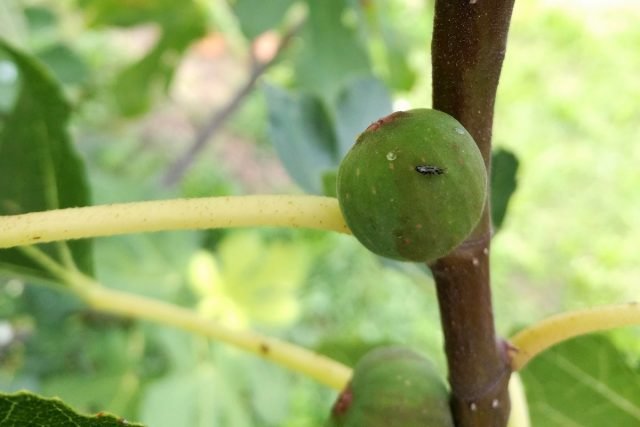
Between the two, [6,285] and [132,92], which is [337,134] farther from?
[132,92]

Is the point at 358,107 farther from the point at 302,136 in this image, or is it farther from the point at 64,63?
the point at 64,63

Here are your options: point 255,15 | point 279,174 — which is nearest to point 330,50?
point 255,15

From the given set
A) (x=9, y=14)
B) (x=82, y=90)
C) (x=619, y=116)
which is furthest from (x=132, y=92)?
(x=619, y=116)

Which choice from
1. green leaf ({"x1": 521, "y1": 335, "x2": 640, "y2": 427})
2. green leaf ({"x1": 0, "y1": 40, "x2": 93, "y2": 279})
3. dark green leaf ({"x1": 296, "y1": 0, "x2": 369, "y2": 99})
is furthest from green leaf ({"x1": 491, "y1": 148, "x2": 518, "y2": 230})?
dark green leaf ({"x1": 296, "y1": 0, "x2": 369, "y2": 99})

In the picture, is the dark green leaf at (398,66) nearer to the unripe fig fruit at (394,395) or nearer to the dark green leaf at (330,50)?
the dark green leaf at (330,50)

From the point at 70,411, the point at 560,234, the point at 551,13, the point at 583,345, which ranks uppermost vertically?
the point at 70,411

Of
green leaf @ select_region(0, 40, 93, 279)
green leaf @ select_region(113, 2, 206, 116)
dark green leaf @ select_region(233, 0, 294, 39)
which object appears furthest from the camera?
green leaf @ select_region(113, 2, 206, 116)

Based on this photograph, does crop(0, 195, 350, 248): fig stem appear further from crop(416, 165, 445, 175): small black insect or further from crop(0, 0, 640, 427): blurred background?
crop(0, 0, 640, 427): blurred background

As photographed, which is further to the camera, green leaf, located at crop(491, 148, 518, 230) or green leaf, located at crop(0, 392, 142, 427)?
green leaf, located at crop(491, 148, 518, 230)
